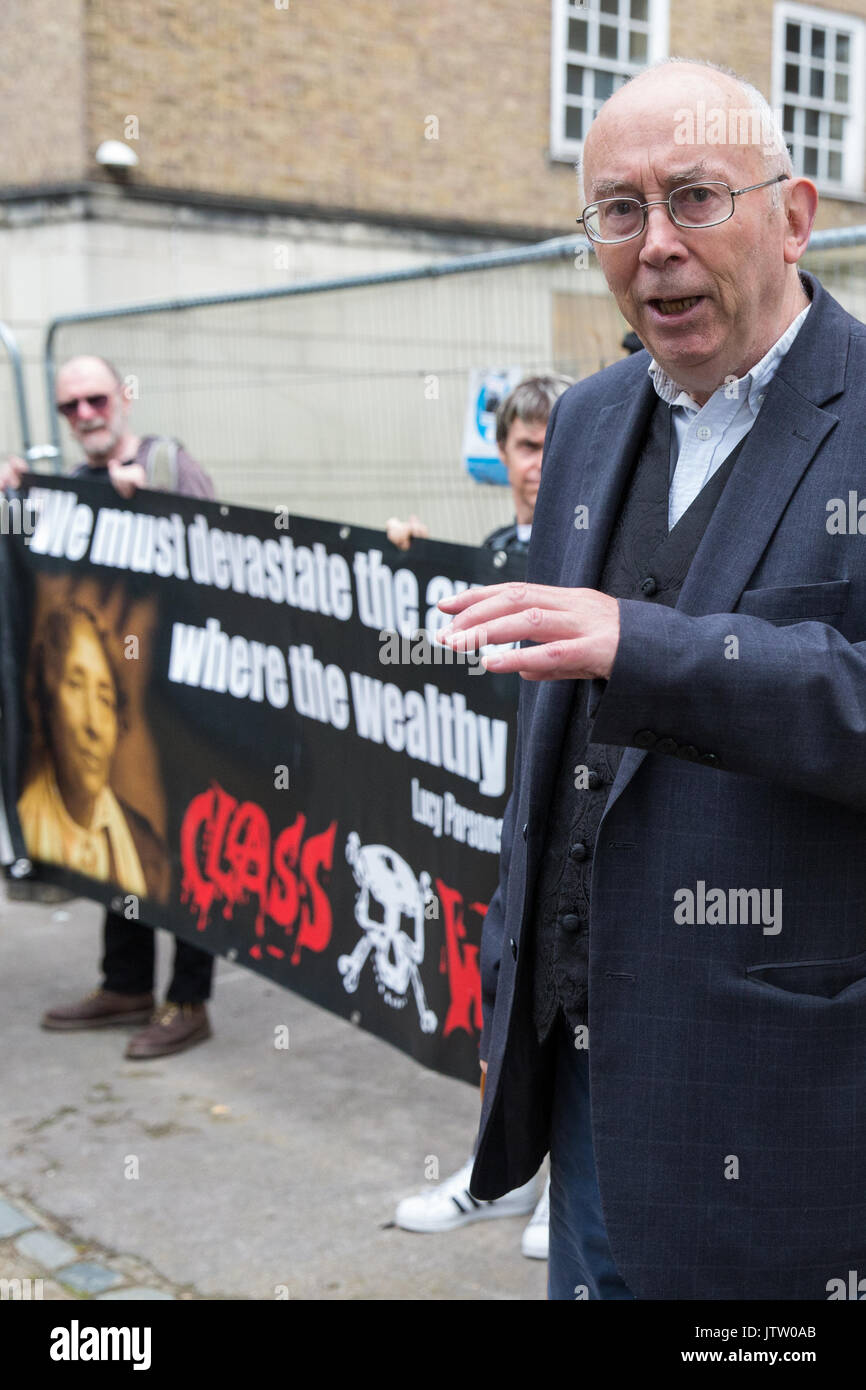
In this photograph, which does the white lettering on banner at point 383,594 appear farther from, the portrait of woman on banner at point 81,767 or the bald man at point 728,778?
the bald man at point 728,778

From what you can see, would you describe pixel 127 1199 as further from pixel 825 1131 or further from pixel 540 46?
pixel 540 46

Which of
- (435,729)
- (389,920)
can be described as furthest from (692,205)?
(389,920)

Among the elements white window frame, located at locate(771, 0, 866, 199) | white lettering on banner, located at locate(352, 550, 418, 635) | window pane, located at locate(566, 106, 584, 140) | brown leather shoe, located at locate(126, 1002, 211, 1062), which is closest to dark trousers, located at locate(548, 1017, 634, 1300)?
white lettering on banner, located at locate(352, 550, 418, 635)

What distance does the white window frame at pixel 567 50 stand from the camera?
13.5m

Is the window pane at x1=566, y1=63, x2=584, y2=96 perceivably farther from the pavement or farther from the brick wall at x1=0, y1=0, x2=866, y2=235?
the pavement

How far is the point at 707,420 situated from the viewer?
Result: 1877mm

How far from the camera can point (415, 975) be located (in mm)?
4000

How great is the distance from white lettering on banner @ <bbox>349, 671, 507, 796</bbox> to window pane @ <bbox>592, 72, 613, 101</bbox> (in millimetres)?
11410

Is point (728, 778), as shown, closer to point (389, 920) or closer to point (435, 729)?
point (435, 729)

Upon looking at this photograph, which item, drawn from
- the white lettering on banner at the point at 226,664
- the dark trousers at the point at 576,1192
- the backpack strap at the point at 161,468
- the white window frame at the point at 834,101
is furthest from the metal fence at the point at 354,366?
the white window frame at the point at 834,101

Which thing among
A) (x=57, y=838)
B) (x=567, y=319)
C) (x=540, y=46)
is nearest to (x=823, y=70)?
(x=540, y=46)

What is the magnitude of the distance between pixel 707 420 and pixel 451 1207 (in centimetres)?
258

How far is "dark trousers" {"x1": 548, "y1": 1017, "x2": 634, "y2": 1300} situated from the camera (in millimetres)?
2020

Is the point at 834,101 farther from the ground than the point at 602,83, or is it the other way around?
the point at 834,101
